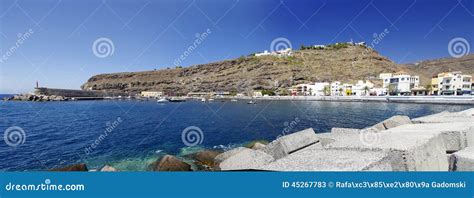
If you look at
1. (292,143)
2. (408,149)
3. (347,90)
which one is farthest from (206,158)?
(347,90)

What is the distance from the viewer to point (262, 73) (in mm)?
130625

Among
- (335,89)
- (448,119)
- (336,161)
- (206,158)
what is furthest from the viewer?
(335,89)

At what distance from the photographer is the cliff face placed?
124 metres

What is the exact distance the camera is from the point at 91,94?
12150 centimetres

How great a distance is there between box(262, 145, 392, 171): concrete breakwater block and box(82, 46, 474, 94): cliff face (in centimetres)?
11748

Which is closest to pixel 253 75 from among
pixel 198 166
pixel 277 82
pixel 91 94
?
pixel 277 82

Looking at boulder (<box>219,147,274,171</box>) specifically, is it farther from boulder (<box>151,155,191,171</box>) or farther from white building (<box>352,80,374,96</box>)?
white building (<box>352,80,374,96</box>)

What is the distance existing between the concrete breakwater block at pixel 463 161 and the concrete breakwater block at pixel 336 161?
1632mm

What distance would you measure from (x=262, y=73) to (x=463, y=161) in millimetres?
126514

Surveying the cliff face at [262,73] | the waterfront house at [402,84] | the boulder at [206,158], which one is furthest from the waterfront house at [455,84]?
the boulder at [206,158]

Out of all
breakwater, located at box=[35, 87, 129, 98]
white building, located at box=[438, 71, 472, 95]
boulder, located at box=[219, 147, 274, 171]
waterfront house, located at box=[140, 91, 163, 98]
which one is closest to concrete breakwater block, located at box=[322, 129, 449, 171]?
boulder, located at box=[219, 147, 274, 171]

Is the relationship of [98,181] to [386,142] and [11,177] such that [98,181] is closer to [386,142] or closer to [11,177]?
[11,177]

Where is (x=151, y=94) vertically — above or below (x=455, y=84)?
below

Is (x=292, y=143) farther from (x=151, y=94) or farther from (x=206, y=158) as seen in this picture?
(x=151, y=94)
